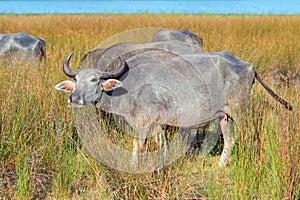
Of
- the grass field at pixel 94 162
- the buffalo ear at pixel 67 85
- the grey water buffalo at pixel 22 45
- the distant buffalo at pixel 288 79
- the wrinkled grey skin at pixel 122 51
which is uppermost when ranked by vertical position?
the grey water buffalo at pixel 22 45

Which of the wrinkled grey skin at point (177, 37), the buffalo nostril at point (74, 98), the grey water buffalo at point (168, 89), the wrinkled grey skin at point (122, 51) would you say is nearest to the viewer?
the buffalo nostril at point (74, 98)

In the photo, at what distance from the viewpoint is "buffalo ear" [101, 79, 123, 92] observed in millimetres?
4535

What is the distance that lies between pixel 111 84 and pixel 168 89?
598 mm

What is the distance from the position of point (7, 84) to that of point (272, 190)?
315cm

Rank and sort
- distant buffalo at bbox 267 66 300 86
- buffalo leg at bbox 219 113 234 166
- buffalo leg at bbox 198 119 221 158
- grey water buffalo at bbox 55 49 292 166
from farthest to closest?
distant buffalo at bbox 267 66 300 86
buffalo leg at bbox 198 119 221 158
buffalo leg at bbox 219 113 234 166
grey water buffalo at bbox 55 49 292 166

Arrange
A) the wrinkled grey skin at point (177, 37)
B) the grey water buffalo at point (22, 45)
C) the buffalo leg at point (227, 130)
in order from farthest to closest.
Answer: the grey water buffalo at point (22, 45) → the wrinkled grey skin at point (177, 37) → the buffalo leg at point (227, 130)

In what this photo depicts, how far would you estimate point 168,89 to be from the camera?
467 cm

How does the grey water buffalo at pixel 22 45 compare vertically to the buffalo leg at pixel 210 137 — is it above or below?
above

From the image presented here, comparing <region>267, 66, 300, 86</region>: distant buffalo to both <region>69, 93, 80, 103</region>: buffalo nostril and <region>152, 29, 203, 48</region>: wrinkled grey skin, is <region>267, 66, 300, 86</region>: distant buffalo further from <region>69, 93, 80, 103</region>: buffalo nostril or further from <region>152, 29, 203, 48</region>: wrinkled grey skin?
<region>69, 93, 80, 103</region>: buffalo nostril

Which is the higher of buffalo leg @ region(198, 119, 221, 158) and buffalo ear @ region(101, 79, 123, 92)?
buffalo ear @ region(101, 79, 123, 92)

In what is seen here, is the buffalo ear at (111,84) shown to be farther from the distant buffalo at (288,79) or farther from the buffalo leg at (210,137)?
the distant buffalo at (288,79)

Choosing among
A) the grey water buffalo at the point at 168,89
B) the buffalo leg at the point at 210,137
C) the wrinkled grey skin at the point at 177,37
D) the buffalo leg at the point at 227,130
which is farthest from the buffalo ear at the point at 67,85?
the wrinkled grey skin at the point at 177,37

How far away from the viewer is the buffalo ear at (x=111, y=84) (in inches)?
179

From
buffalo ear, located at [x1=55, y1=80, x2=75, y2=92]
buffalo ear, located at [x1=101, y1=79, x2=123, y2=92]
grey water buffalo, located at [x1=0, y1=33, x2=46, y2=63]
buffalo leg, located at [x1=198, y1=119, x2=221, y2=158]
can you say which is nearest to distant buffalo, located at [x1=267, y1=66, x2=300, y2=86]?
buffalo leg, located at [x1=198, y1=119, x2=221, y2=158]
